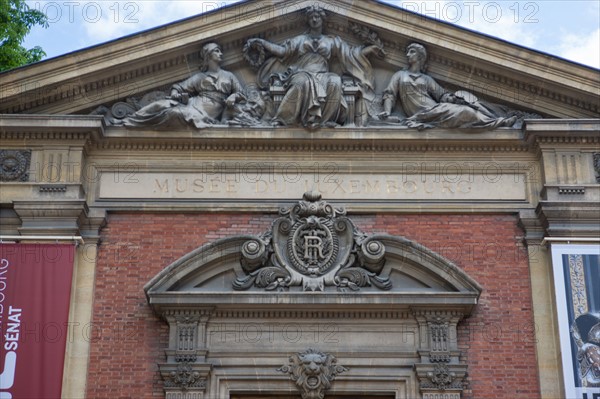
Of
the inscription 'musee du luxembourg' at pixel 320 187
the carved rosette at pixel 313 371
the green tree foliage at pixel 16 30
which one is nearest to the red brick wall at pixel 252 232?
the inscription 'musee du luxembourg' at pixel 320 187

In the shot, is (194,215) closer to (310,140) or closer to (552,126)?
(310,140)

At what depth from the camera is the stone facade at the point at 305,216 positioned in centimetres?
1503

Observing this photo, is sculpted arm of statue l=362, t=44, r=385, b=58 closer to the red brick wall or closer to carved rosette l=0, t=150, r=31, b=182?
the red brick wall

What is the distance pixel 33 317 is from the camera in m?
A: 15.1

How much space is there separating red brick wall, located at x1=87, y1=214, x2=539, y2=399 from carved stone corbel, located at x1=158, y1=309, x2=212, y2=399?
21 cm

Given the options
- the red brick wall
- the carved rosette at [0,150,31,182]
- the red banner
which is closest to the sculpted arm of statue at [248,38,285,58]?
the red brick wall

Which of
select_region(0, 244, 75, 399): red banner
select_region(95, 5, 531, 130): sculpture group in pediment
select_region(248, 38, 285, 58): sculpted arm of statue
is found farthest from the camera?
select_region(248, 38, 285, 58): sculpted arm of statue

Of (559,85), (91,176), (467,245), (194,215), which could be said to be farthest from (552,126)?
(91,176)

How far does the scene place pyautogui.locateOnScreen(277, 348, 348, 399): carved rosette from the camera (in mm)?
14797

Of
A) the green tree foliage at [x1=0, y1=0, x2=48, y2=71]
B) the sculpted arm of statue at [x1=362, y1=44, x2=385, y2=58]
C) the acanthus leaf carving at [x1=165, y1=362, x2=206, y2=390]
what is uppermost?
the green tree foliage at [x1=0, y1=0, x2=48, y2=71]

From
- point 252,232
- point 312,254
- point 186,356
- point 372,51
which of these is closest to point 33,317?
point 186,356

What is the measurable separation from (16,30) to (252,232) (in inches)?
330

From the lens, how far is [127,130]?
16.5m

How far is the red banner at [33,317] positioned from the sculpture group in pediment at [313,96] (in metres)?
2.44
